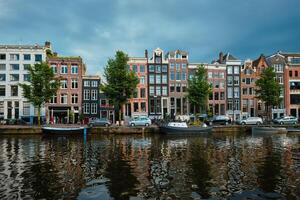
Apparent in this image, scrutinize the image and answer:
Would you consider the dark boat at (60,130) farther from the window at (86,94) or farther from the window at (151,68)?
the window at (151,68)

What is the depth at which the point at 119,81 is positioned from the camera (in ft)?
199

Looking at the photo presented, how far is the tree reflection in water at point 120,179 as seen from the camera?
582 inches

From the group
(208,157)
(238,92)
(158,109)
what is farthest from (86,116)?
(208,157)

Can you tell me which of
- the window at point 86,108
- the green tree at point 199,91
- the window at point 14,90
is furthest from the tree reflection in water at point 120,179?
the window at point 14,90

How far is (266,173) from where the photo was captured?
19.1 metres

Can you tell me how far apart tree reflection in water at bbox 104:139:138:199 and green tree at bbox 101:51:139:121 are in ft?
119

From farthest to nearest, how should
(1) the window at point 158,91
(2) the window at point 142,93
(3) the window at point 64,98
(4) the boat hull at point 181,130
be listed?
(1) the window at point 158,91, (2) the window at point 142,93, (3) the window at point 64,98, (4) the boat hull at point 181,130

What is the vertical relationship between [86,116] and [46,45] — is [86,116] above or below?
below

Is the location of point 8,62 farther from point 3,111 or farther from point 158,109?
point 158,109

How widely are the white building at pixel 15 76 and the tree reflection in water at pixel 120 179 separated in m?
59.6

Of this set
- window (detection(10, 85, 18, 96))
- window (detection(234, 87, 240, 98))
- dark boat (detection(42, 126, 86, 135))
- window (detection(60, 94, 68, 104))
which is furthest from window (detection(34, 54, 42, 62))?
window (detection(234, 87, 240, 98))

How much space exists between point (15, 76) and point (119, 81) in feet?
117

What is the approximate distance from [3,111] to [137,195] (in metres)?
72.8

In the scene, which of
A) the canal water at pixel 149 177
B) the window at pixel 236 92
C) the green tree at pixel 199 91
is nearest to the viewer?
the canal water at pixel 149 177
